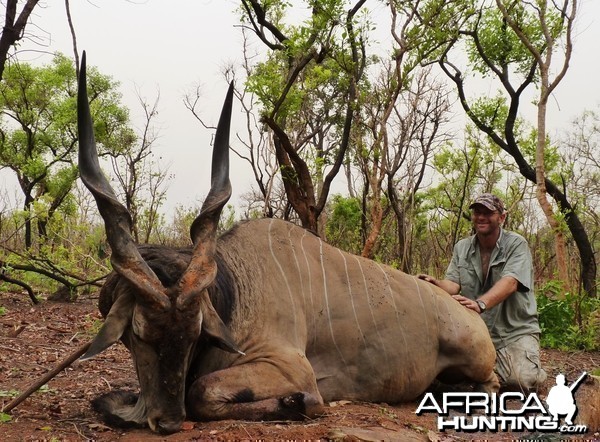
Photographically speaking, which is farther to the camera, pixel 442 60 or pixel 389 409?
pixel 442 60

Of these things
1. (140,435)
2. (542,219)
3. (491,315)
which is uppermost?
(542,219)

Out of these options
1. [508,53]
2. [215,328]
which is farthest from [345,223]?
[215,328]

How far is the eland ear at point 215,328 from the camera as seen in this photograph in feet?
10.1

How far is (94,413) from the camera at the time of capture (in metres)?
3.32

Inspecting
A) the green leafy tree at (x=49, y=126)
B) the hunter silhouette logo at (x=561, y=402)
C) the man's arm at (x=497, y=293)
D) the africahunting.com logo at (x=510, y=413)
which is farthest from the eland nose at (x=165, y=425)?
the green leafy tree at (x=49, y=126)

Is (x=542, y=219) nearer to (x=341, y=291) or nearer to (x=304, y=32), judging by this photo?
(x=304, y=32)

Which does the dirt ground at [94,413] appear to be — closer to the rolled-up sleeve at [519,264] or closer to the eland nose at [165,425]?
the eland nose at [165,425]

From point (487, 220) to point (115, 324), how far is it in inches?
113

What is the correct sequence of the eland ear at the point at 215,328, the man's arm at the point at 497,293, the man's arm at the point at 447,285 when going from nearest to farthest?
the eland ear at the point at 215,328
the man's arm at the point at 497,293
the man's arm at the point at 447,285

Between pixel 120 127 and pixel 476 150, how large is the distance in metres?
11.3

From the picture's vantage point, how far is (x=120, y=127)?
1998 cm

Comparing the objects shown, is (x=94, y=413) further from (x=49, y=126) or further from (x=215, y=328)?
(x=49, y=126)

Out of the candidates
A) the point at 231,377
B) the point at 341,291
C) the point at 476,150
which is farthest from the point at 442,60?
the point at 231,377

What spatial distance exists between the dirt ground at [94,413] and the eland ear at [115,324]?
0.39 meters
